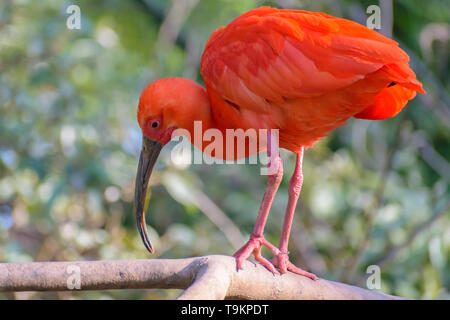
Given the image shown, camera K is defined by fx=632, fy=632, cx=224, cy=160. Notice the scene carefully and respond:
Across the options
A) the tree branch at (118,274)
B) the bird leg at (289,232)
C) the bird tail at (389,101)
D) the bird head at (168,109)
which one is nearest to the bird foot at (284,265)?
the bird leg at (289,232)

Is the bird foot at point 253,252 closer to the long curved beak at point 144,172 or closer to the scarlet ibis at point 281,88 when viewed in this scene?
the scarlet ibis at point 281,88

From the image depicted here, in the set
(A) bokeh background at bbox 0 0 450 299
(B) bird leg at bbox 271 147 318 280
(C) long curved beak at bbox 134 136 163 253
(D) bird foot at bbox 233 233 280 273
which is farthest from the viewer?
(A) bokeh background at bbox 0 0 450 299

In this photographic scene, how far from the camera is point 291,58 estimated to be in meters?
2.51

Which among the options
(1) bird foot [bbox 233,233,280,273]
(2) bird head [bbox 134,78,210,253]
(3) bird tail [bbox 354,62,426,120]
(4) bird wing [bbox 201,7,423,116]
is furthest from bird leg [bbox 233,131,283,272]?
(3) bird tail [bbox 354,62,426,120]

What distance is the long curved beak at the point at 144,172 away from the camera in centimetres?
289

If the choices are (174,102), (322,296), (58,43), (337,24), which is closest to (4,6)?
(58,43)

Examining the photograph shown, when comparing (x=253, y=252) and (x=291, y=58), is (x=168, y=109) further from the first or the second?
(x=253, y=252)

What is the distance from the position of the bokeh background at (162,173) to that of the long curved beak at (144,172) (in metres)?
0.80

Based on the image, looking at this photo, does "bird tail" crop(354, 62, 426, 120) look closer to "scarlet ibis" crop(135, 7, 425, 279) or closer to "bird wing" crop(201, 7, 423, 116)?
"scarlet ibis" crop(135, 7, 425, 279)

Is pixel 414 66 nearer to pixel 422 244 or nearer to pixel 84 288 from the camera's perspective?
pixel 422 244

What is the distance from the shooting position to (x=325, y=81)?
244cm

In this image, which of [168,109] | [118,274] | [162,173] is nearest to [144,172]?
[168,109]

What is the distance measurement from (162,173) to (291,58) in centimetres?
174

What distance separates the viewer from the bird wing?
2.40 metres
